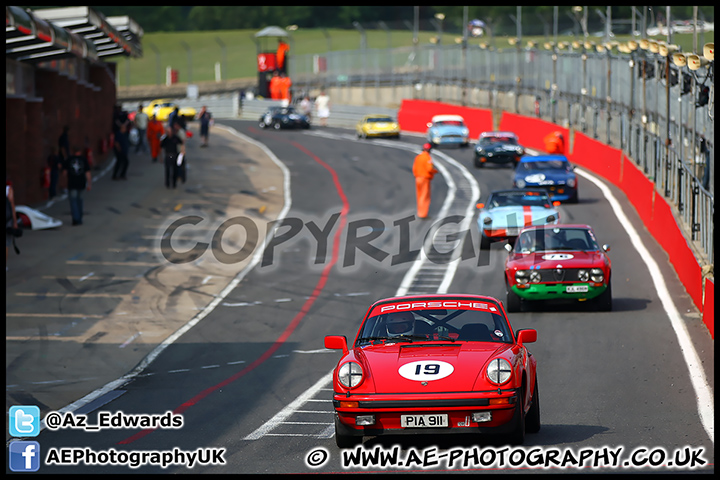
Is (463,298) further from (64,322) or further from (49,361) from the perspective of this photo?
(64,322)

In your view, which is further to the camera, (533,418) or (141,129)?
(141,129)

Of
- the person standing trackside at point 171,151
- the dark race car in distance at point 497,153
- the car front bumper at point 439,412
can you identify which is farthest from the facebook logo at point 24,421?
the dark race car in distance at point 497,153

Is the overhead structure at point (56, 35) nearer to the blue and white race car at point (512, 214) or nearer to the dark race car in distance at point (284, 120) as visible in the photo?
the blue and white race car at point (512, 214)

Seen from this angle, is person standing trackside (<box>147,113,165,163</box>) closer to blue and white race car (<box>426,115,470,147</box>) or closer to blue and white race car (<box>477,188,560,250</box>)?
blue and white race car (<box>426,115,470,147</box>)

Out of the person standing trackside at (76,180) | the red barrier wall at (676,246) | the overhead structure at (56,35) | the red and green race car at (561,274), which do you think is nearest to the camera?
the red and green race car at (561,274)

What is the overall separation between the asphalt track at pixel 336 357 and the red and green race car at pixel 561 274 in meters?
0.35

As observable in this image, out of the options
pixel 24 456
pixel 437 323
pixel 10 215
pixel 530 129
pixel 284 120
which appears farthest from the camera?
pixel 284 120

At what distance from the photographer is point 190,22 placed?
171375 millimetres

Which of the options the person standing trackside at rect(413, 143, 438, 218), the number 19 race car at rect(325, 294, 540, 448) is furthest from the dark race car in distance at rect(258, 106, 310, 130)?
the number 19 race car at rect(325, 294, 540, 448)

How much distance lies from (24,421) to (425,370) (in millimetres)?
5131

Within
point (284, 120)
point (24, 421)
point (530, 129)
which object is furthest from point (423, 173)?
point (284, 120)

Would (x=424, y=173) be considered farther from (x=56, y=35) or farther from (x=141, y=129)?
(x=141, y=129)

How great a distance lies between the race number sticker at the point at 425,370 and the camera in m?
9.12

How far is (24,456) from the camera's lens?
1000cm
